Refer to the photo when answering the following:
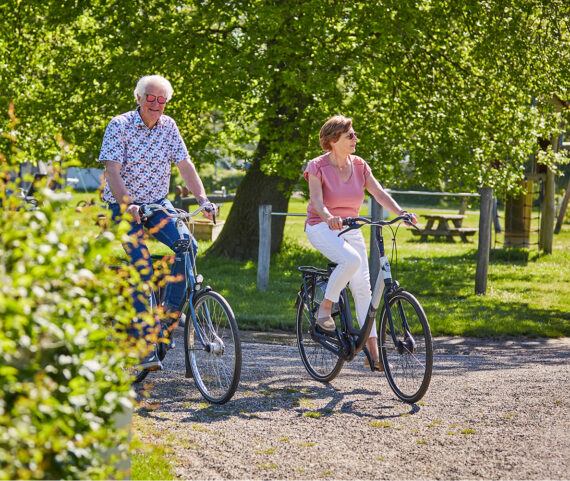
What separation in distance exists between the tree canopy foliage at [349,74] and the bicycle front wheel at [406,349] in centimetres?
626

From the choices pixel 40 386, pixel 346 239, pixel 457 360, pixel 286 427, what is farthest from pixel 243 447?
pixel 457 360

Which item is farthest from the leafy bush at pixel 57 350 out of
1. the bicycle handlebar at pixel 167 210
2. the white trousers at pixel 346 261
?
the white trousers at pixel 346 261

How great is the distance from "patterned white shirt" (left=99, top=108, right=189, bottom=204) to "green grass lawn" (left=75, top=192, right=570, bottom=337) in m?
1.83

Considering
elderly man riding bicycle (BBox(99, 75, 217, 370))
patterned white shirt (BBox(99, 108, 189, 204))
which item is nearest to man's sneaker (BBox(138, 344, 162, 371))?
elderly man riding bicycle (BBox(99, 75, 217, 370))

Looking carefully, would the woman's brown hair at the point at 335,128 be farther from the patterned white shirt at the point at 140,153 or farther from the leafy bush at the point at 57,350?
the leafy bush at the point at 57,350

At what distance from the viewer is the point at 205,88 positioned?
39.2 ft

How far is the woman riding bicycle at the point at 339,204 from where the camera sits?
5984 millimetres

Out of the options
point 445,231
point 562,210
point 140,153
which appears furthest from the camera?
point 562,210

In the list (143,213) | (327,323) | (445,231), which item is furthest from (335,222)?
(445,231)

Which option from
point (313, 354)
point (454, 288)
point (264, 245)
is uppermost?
point (264, 245)

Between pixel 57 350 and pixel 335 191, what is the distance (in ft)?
12.2

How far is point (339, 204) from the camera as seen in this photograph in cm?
611

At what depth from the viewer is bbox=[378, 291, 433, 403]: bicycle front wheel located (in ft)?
18.1

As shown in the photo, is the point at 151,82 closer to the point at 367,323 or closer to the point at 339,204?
the point at 339,204
